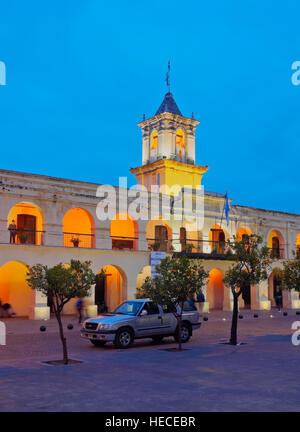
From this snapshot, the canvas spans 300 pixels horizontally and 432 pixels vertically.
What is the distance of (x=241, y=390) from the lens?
30.6ft

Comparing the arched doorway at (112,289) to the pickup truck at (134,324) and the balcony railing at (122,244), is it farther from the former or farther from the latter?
the pickup truck at (134,324)

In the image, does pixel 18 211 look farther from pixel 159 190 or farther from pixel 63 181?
pixel 159 190

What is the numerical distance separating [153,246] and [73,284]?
19668 millimetres

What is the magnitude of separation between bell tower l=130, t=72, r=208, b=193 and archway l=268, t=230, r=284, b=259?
26.6ft

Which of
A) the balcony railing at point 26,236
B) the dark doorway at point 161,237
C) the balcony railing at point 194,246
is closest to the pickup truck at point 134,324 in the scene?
the balcony railing at point 26,236

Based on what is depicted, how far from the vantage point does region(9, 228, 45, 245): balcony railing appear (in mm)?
28358

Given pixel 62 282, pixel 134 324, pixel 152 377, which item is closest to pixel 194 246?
pixel 134 324

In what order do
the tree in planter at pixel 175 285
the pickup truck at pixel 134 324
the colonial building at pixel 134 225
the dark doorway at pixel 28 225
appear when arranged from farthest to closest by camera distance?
the dark doorway at pixel 28 225
the colonial building at pixel 134 225
the tree in planter at pixel 175 285
the pickup truck at pixel 134 324

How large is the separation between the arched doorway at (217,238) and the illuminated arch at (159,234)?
4.24 metres

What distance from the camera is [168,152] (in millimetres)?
38500

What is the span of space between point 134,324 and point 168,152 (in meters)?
23.8

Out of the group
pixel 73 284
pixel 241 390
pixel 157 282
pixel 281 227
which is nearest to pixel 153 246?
pixel 281 227

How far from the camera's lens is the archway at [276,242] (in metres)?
40.9

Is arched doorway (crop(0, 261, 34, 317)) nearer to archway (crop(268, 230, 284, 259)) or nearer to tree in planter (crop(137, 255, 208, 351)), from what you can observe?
tree in planter (crop(137, 255, 208, 351))
